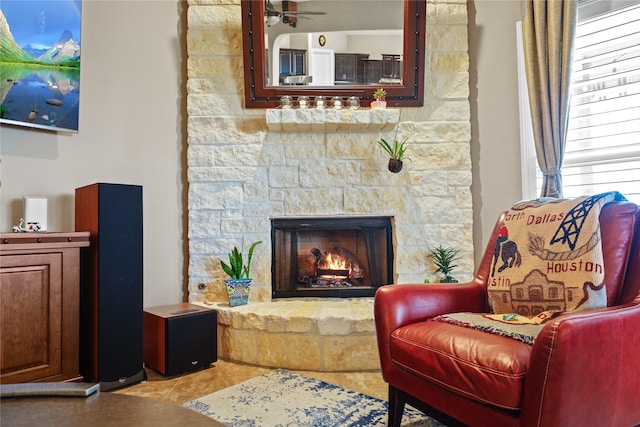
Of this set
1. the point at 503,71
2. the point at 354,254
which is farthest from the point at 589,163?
the point at 354,254

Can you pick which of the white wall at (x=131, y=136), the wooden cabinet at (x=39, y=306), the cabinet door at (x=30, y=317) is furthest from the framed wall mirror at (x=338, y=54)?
the cabinet door at (x=30, y=317)

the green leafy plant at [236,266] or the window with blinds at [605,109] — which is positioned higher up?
the window with blinds at [605,109]

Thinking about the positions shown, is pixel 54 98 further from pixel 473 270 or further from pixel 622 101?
pixel 622 101

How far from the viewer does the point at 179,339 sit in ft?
7.98

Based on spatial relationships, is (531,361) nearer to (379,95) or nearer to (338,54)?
(379,95)

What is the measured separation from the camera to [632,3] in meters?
2.52

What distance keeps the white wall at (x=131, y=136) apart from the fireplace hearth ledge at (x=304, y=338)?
2.16 feet

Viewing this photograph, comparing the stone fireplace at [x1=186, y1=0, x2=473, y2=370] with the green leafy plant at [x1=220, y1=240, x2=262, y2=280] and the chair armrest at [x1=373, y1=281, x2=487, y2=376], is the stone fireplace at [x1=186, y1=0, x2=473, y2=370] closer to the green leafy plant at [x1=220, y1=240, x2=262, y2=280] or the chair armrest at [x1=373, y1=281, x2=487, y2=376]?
the green leafy plant at [x1=220, y1=240, x2=262, y2=280]

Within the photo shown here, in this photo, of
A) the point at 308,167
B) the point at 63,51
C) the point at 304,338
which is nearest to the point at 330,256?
the point at 308,167

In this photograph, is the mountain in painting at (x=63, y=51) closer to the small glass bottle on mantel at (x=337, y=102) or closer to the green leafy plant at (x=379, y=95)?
the small glass bottle on mantel at (x=337, y=102)

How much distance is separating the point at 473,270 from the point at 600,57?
Answer: 1534 mm

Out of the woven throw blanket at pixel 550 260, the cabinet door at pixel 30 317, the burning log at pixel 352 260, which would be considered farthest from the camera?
the burning log at pixel 352 260

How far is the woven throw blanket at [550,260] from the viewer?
1548mm

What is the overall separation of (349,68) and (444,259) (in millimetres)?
1465
